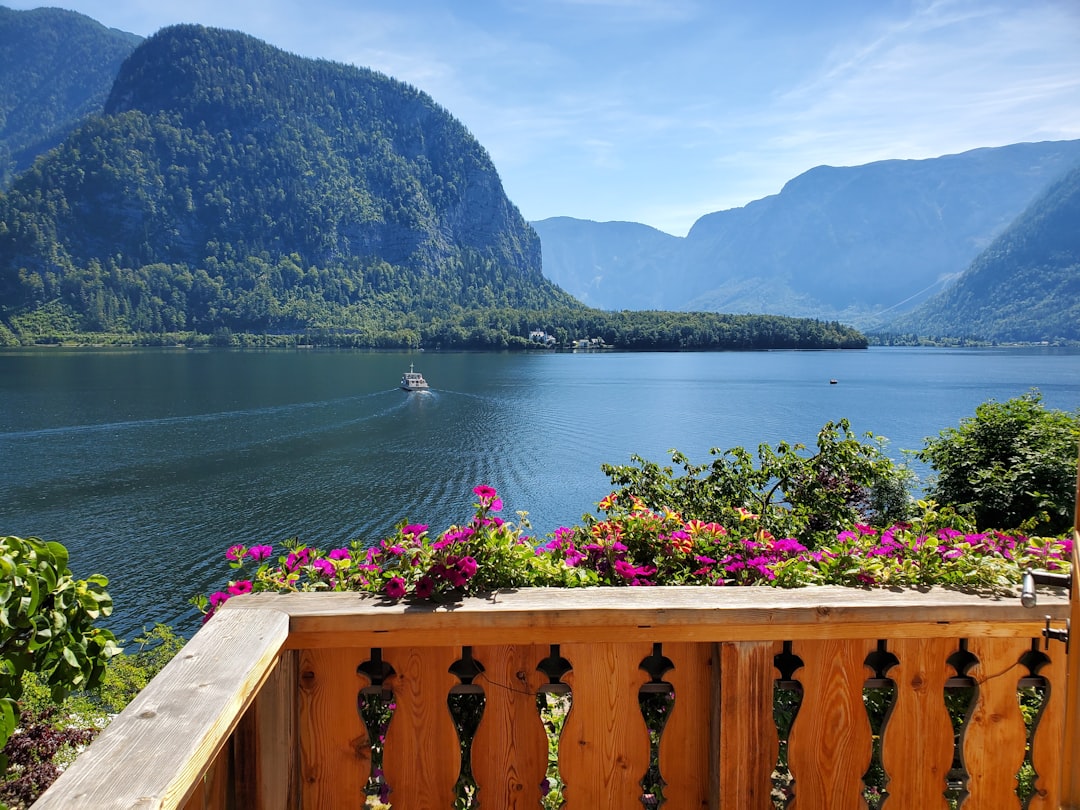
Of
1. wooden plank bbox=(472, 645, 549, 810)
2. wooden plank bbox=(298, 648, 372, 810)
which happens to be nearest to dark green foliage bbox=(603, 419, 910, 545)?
wooden plank bbox=(472, 645, 549, 810)

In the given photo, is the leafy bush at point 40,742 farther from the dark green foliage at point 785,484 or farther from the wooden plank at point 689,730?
the dark green foliage at point 785,484

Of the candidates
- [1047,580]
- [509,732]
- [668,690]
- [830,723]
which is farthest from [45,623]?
[1047,580]

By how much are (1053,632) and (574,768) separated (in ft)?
3.42

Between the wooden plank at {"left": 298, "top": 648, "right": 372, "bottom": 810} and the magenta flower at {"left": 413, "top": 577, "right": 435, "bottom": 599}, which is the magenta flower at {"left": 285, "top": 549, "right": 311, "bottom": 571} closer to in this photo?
the wooden plank at {"left": 298, "top": 648, "right": 372, "bottom": 810}

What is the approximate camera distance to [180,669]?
1388 millimetres

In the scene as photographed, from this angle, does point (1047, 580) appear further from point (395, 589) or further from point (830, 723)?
point (395, 589)

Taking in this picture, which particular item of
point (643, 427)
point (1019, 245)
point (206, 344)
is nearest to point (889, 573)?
point (643, 427)

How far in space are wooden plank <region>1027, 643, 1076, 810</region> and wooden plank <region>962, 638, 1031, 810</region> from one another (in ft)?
0.12

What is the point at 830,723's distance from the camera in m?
1.73

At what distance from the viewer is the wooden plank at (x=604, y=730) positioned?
1.70 m

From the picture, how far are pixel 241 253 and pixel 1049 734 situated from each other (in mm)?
182888

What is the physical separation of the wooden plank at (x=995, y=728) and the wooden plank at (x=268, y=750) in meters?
1.55

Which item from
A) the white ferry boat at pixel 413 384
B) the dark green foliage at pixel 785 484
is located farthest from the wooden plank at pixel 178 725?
the white ferry boat at pixel 413 384

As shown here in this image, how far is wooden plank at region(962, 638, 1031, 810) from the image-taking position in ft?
5.66
